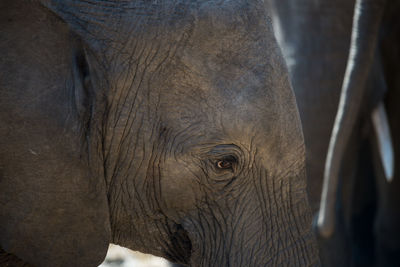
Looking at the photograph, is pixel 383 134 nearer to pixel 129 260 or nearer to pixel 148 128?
pixel 129 260

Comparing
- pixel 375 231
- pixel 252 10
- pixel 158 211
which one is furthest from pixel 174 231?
pixel 375 231

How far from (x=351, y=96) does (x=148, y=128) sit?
3.68ft

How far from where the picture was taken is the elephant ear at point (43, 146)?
59.0 inches

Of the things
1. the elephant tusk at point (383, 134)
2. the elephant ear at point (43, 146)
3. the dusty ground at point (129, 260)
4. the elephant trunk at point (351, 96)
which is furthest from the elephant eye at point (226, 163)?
the dusty ground at point (129, 260)

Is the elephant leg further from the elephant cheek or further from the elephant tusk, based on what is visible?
the elephant cheek

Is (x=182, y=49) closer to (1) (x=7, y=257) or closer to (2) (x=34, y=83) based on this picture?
(2) (x=34, y=83)

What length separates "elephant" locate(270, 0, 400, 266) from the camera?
8.22 ft

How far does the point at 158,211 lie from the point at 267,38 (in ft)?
1.60

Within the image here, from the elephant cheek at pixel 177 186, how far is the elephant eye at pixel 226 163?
0.06m

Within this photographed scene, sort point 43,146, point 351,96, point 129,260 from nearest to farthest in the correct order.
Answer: point 43,146
point 351,96
point 129,260

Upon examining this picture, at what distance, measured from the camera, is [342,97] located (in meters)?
2.52

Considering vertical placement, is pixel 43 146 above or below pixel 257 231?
above

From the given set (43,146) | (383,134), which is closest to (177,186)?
(43,146)

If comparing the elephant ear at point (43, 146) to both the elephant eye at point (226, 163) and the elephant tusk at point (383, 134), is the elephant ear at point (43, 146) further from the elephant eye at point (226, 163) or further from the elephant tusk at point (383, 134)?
the elephant tusk at point (383, 134)
